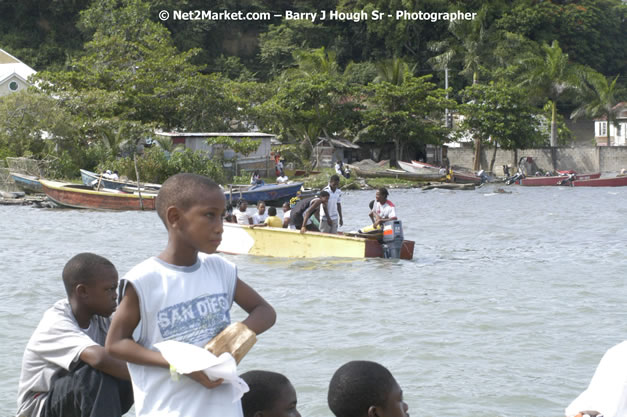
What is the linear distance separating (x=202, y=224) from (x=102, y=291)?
89cm

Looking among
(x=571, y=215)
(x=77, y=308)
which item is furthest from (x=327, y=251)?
(x=571, y=215)

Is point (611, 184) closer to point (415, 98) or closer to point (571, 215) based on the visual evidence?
point (415, 98)

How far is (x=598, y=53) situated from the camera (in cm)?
6238

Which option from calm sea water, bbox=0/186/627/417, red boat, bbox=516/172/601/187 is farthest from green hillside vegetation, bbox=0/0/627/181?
calm sea water, bbox=0/186/627/417

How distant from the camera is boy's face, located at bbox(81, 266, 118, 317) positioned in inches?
143

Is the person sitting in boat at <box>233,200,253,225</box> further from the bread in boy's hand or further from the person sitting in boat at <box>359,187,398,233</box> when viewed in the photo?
the bread in boy's hand

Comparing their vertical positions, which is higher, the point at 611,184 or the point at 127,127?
the point at 127,127

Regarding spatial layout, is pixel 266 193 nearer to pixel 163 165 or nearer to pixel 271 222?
pixel 163 165

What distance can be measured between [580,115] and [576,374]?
47547mm

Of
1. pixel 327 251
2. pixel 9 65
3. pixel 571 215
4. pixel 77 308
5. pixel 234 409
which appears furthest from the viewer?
pixel 9 65

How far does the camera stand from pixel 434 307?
12578 mm

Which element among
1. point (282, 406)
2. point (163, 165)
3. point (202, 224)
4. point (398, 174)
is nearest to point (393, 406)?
point (282, 406)

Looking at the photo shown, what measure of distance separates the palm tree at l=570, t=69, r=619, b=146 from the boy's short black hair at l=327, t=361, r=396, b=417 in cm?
4997

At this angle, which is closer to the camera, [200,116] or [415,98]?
[200,116]
